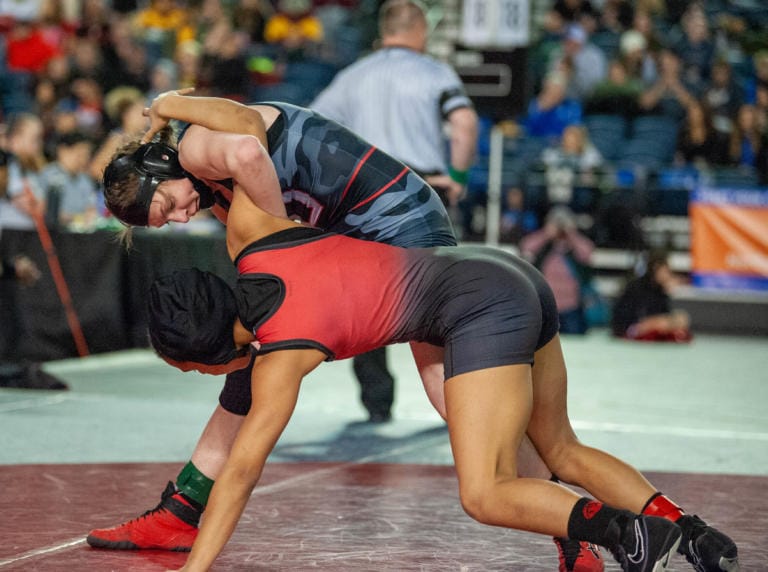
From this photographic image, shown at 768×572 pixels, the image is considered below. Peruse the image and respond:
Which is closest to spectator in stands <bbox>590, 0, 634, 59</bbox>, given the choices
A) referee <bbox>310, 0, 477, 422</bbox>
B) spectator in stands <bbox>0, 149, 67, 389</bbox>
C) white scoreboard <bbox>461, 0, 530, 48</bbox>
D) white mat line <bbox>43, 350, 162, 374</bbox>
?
white scoreboard <bbox>461, 0, 530, 48</bbox>

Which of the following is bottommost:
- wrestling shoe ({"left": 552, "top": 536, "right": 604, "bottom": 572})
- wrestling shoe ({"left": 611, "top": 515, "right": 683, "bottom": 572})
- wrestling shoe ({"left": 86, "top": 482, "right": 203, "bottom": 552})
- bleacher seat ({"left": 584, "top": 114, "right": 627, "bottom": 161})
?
bleacher seat ({"left": 584, "top": 114, "right": 627, "bottom": 161})

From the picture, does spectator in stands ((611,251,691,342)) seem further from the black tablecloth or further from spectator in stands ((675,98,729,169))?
the black tablecloth

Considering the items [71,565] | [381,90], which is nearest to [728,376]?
[381,90]

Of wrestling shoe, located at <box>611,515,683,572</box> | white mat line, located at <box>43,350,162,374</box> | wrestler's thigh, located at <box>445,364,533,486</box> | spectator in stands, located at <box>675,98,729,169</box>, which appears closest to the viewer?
wrestling shoe, located at <box>611,515,683,572</box>

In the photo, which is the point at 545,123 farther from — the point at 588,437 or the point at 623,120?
A: the point at 588,437

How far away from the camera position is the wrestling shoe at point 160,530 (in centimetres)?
347

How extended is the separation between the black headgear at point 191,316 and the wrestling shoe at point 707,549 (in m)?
1.17

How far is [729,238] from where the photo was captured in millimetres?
11578

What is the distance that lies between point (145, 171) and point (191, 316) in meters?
0.45

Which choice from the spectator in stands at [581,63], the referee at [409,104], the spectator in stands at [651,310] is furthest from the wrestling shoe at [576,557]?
the spectator in stands at [581,63]

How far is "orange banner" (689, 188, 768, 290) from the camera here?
1138cm

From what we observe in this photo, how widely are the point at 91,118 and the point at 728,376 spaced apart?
6363 millimetres

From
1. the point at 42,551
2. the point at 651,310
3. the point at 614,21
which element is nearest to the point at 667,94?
Result: the point at 614,21

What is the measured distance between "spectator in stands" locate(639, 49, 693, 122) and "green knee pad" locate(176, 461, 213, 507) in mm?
9879
